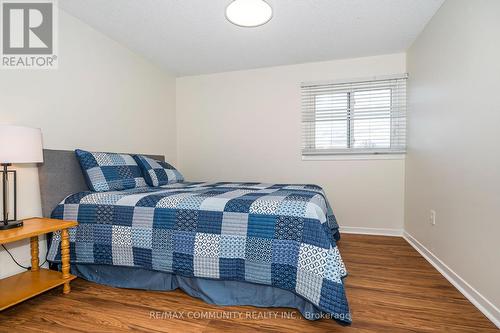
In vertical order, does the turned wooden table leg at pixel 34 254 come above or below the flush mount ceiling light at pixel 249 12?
below

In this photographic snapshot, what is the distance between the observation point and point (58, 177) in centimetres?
207

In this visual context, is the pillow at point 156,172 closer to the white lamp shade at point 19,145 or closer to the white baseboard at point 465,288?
the white lamp shade at point 19,145

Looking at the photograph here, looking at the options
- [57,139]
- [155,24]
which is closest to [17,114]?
[57,139]

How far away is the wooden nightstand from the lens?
58.0 inches

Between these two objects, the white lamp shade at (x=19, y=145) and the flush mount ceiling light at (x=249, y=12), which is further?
the flush mount ceiling light at (x=249, y=12)

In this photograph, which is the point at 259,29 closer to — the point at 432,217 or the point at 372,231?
the point at 432,217

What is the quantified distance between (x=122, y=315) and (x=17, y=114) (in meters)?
1.62

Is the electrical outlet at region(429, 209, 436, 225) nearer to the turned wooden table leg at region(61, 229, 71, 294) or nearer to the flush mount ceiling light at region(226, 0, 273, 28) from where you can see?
the flush mount ceiling light at region(226, 0, 273, 28)

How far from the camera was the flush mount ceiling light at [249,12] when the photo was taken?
1.94m

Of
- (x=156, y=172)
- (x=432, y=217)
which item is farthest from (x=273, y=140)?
(x=432, y=217)

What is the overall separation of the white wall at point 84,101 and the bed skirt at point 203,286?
23.6 inches

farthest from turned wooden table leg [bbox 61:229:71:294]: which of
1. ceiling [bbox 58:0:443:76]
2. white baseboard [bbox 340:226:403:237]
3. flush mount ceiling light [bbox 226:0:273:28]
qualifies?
white baseboard [bbox 340:226:403:237]

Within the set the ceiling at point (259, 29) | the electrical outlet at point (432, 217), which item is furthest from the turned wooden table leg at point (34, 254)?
the electrical outlet at point (432, 217)

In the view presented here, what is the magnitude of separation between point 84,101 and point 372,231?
137 inches
